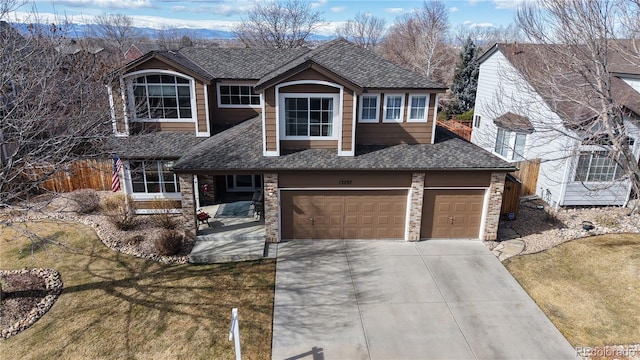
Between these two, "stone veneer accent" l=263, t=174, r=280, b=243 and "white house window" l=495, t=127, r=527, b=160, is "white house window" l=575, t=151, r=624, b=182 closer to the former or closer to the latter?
"white house window" l=495, t=127, r=527, b=160

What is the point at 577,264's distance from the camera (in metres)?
13.0

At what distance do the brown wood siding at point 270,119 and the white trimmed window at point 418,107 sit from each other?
5181 mm

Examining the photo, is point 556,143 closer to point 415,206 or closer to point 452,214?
point 452,214

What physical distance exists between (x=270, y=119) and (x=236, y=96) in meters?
5.40

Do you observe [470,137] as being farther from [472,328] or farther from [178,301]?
[178,301]

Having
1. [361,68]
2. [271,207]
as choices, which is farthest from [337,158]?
[361,68]

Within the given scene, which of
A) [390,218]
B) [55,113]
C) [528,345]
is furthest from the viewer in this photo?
[390,218]

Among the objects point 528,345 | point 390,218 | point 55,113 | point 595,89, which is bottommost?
point 528,345

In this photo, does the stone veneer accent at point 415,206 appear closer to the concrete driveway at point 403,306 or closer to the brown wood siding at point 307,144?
the concrete driveway at point 403,306

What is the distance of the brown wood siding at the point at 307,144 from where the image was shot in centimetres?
1436

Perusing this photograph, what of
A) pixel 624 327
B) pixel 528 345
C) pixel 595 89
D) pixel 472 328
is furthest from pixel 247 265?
pixel 595 89

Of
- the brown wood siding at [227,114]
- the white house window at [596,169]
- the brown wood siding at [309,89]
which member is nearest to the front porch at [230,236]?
the brown wood siding at [227,114]

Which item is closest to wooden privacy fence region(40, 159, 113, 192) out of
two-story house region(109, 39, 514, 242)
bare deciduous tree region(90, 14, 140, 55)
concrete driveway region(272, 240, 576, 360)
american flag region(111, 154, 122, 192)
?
american flag region(111, 154, 122, 192)

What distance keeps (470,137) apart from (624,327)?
19448mm
